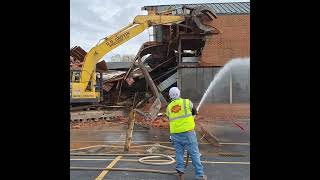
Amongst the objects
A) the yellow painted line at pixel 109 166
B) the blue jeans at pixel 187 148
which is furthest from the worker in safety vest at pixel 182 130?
the yellow painted line at pixel 109 166

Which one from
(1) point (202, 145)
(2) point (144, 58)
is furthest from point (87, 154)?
(2) point (144, 58)

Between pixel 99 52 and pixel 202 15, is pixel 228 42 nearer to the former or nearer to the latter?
pixel 202 15

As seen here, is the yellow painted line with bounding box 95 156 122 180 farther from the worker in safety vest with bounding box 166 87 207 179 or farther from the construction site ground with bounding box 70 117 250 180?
the worker in safety vest with bounding box 166 87 207 179

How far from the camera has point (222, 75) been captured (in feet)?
71.7

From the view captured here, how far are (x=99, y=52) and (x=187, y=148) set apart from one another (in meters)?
12.3

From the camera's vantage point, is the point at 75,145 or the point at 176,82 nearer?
the point at 75,145

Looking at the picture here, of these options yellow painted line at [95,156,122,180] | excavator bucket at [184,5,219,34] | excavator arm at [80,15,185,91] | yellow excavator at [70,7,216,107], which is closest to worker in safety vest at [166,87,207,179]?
yellow painted line at [95,156,122,180]

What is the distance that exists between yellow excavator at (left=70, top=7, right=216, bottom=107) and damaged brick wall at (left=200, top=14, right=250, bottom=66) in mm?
6800

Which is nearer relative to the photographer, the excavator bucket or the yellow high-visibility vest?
the yellow high-visibility vest

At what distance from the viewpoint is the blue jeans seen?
22.6 feet

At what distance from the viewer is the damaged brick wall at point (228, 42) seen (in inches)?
1046
